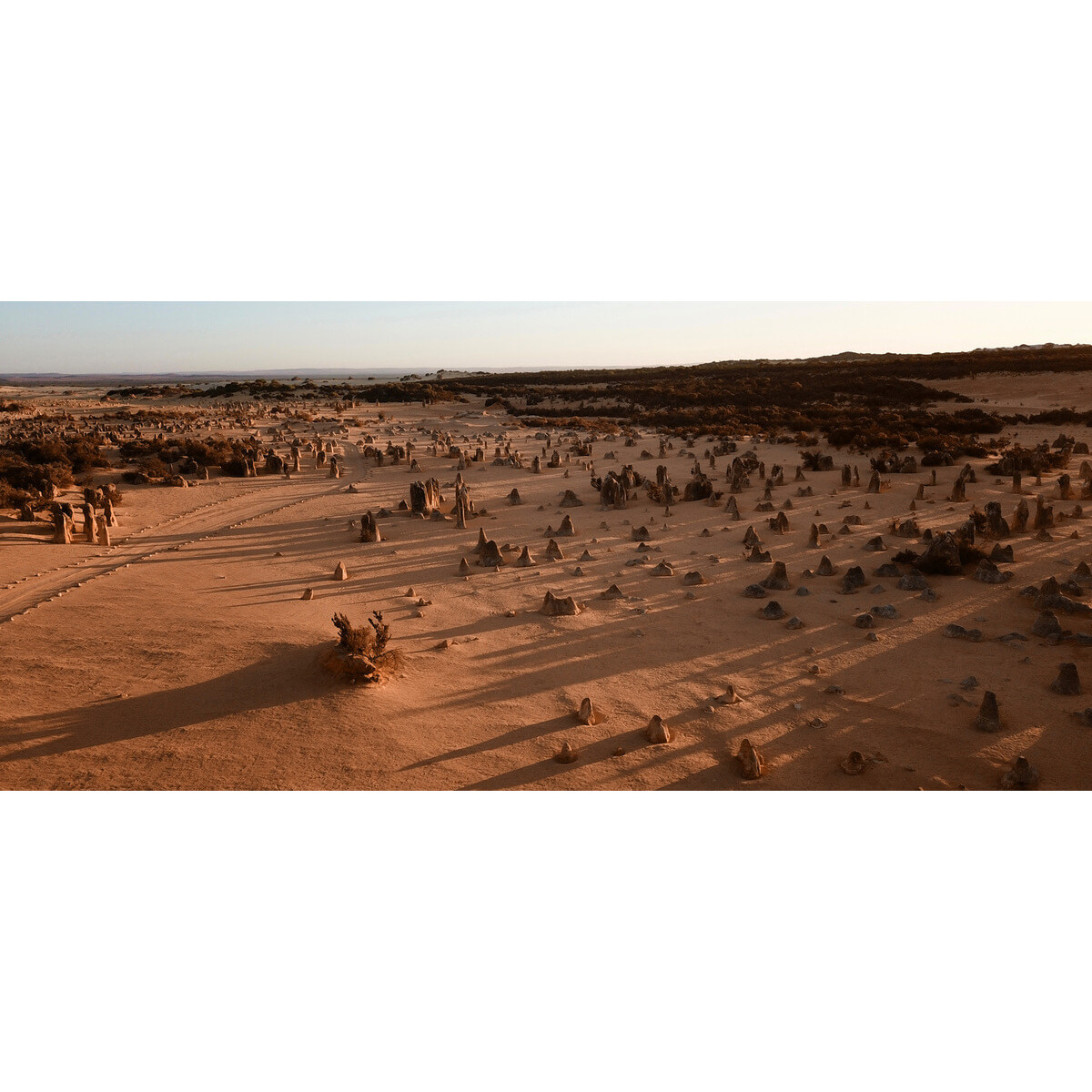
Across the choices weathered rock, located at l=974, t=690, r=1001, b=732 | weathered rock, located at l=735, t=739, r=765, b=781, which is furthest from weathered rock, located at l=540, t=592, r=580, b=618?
weathered rock, located at l=974, t=690, r=1001, b=732

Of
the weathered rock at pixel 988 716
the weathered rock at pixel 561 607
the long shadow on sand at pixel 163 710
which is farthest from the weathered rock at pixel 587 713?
the weathered rock at pixel 988 716

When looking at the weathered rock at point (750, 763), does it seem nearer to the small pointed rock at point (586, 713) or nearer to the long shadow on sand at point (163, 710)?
the small pointed rock at point (586, 713)

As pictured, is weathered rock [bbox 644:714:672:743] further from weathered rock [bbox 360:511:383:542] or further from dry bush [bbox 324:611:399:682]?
weathered rock [bbox 360:511:383:542]

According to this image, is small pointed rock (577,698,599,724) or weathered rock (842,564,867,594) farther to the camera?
weathered rock (842,564,867,594)

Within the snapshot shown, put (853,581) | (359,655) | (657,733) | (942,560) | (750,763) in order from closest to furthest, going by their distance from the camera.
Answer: (750,763), (657,733), (359,655), (853,581), (942,560)

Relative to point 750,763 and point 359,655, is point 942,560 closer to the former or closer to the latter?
point 750,763

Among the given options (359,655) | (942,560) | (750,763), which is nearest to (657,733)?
(750,763)
